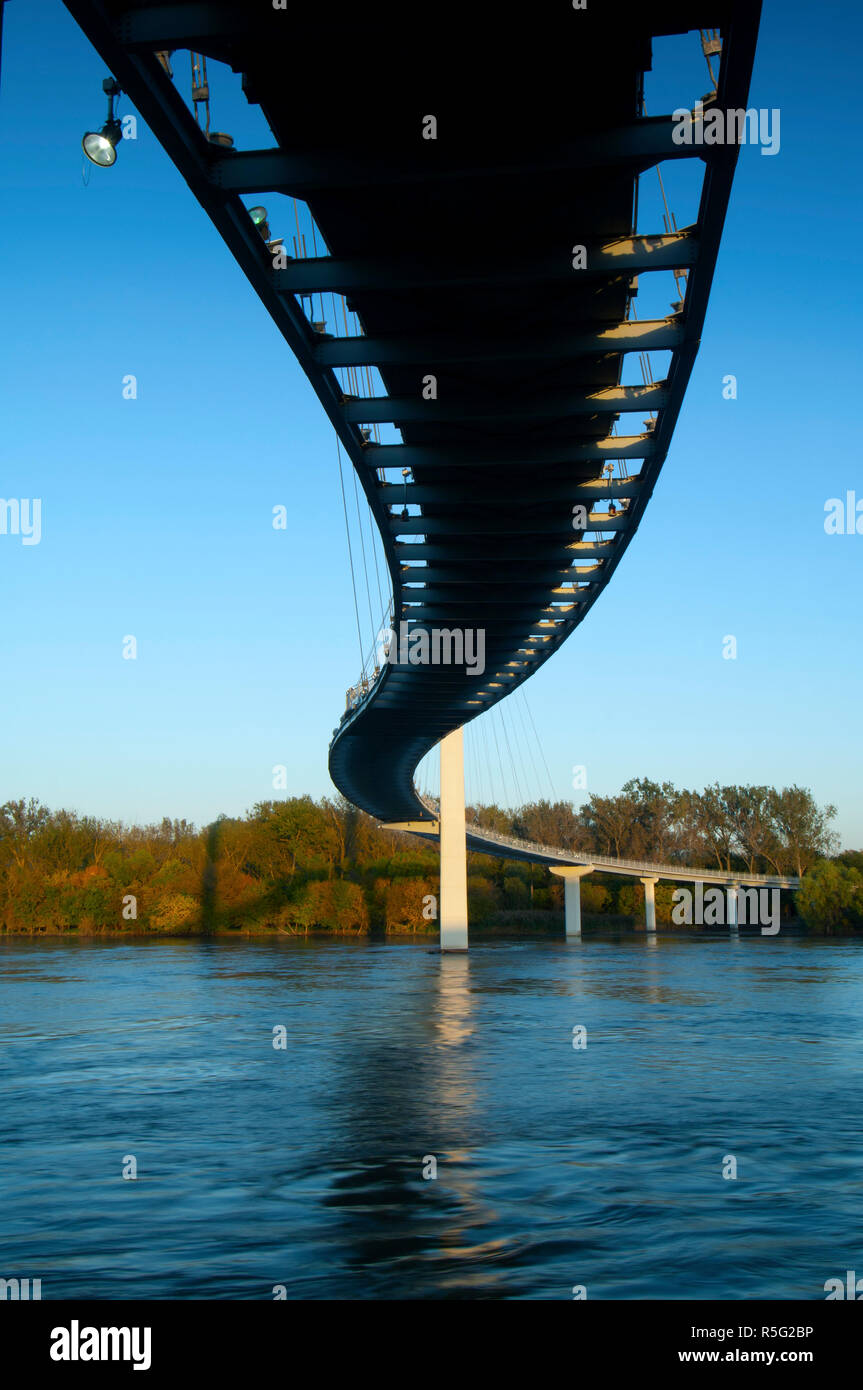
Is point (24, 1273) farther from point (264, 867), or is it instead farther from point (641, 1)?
point (264, 867)

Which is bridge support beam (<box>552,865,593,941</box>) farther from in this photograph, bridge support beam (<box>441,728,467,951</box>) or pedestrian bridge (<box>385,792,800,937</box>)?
bridge support beam (<box>441,728,467,951</box>)

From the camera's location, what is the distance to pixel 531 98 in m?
8.76

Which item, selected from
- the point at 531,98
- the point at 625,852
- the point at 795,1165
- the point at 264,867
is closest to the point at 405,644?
the point at 795,1165

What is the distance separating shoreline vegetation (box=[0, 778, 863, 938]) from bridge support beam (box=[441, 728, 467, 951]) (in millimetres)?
18313

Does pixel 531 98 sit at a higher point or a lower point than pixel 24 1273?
higher

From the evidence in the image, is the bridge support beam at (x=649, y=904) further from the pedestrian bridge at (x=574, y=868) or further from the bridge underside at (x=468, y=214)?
the bridge underside at (x=468, y=214)

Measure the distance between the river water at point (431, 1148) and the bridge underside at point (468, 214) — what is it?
8077 mm

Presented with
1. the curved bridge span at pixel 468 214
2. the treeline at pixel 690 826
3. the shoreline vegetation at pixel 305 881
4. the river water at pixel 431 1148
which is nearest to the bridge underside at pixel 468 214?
the curved bridge span at pixel 468 214

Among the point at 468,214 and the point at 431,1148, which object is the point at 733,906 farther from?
the point at 468,214

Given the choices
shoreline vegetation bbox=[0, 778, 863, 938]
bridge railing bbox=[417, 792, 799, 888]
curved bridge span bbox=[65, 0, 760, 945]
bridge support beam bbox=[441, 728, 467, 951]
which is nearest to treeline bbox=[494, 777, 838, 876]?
shoreline vegetation bbox=[0, 778, 863, 938]

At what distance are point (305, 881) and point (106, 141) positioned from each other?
81.3 meters

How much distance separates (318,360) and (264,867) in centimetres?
8068

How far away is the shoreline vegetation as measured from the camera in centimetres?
8188

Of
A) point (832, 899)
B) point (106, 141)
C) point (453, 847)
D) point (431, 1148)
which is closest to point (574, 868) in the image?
point (832, 899)
